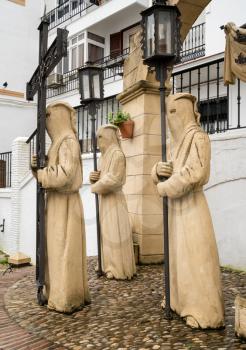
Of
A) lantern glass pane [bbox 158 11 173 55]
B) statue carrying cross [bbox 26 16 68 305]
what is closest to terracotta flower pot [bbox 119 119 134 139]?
statue carrying cross [bbox 26 16 68 305]

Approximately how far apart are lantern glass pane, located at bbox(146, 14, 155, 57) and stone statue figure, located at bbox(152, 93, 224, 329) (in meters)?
0.56

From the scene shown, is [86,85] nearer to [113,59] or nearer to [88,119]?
[88,119]

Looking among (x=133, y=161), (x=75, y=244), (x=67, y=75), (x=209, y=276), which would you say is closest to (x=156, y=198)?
(x=133, y=161)

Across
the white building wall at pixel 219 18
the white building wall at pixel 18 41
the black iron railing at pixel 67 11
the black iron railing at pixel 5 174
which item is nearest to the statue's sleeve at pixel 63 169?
the white building wall at pixel 219 18

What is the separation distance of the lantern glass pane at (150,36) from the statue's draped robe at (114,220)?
2.02 meters

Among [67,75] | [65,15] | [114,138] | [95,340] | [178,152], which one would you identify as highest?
[65,15]

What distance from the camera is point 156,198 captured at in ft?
23.9

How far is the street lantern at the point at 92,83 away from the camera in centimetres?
642

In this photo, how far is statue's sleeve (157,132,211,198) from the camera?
372cm

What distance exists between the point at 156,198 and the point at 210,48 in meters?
7.88

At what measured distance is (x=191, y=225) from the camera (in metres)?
3.81

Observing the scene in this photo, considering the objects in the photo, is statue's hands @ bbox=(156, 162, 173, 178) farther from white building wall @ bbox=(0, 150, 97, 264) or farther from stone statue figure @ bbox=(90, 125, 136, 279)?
white building wall @ bbox=(0, 150, 97, 264)

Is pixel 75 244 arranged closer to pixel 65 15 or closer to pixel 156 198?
pixel 156 198

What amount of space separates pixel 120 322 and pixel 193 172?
66.5 inches
